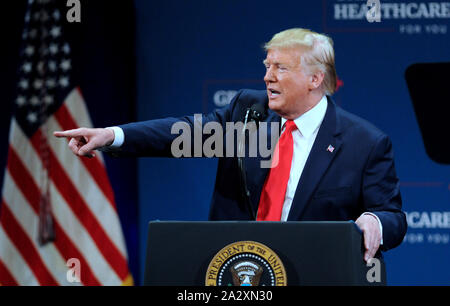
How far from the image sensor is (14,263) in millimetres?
3561

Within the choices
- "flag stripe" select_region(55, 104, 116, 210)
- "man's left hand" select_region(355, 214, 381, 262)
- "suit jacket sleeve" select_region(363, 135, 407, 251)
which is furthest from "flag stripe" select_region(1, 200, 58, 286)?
"man's left hand" select_region(355, 214, 381, 262)

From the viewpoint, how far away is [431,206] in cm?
359

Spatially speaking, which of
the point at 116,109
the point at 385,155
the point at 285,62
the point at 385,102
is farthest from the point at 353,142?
the point at 116,109

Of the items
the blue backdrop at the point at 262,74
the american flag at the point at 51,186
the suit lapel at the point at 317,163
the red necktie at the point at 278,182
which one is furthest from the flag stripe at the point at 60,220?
the suit lapel at the point at 317,163

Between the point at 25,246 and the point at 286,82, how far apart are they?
201cm

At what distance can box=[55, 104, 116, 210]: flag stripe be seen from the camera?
3.61 meters

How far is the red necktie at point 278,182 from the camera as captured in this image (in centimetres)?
211

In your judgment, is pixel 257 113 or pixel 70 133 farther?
pixel 257 113

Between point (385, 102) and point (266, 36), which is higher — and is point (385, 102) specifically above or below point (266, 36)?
below

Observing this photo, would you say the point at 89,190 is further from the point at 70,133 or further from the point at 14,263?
the point at 70,133

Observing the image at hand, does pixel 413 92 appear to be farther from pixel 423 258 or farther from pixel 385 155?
pixel 385 155

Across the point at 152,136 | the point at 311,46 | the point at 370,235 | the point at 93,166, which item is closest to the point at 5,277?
the point at 93,166

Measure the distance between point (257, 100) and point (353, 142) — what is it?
0.39 meters

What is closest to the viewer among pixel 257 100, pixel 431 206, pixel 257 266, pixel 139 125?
pixel 257 266
